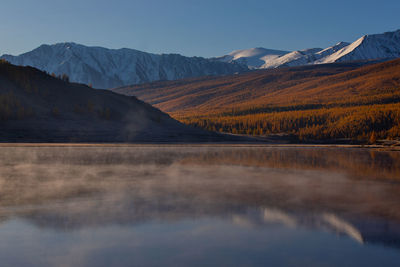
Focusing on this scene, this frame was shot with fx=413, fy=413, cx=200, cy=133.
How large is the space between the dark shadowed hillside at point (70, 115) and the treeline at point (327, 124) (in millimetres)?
29698

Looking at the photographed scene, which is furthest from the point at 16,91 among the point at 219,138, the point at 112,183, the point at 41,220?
the point at 41,220

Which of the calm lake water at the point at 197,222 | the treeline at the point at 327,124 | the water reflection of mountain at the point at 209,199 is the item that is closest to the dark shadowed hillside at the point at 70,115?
the treeline at the point at 327,124

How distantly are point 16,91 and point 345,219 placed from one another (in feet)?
302

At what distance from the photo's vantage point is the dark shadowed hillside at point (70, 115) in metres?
76.6

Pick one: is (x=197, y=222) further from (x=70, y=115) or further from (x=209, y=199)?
(x=70, y=115)

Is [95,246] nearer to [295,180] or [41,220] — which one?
[41,220]

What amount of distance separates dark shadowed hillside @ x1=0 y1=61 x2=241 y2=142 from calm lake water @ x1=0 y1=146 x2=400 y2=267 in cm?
5787

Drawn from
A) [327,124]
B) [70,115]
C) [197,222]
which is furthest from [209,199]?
[327,124]

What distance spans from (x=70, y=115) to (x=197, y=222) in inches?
3243

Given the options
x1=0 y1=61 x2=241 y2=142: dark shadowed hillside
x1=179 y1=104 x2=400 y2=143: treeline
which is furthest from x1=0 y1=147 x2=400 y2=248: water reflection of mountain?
x1=179 y1=104 x2=400 y2=143: treeline

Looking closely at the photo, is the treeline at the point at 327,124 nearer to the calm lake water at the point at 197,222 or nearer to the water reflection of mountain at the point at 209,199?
the water reflection of mountain at the point at 209,199

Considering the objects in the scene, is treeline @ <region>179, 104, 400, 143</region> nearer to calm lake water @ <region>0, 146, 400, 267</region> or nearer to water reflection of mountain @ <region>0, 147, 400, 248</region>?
water reflection of mountain @ <region>0, 147, 400, 248</region>

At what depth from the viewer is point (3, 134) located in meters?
71.7

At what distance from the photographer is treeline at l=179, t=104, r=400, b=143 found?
104156 millimetres
